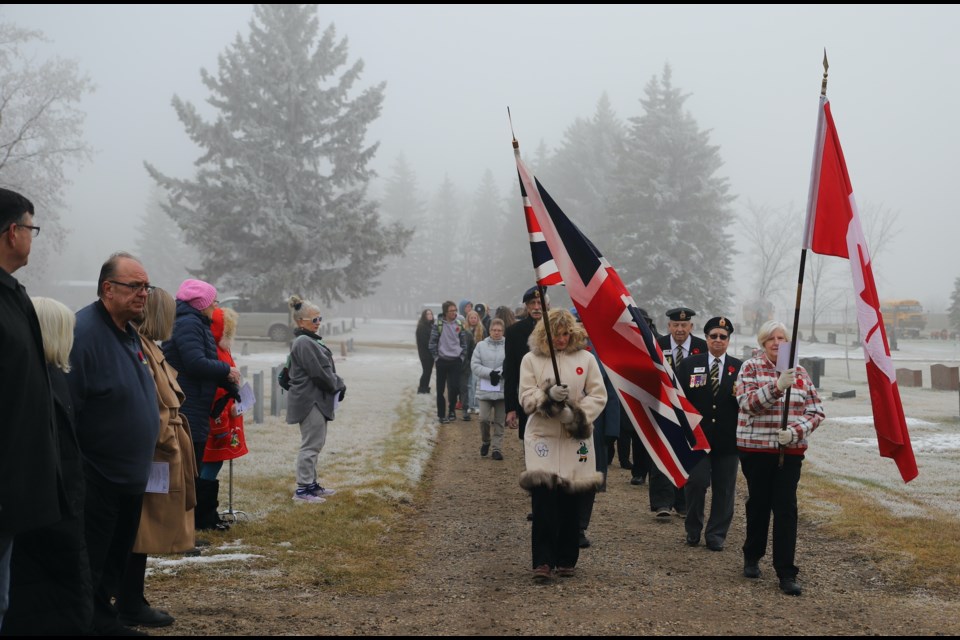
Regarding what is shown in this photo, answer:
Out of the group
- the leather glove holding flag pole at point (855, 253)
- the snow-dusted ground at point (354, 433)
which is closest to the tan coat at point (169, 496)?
the snow-dusted ground at point (354, 433)

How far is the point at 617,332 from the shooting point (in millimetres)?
7125

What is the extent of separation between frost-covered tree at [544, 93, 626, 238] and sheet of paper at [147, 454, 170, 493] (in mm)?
53314

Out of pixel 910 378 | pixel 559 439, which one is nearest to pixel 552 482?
pixel 559 439

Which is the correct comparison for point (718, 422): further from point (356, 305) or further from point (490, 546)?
point (356, 305)

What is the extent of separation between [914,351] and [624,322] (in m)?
48.5

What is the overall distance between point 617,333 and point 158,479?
3.58 m

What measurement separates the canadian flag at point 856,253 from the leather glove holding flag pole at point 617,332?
1345 mm

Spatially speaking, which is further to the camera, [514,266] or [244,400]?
[514,266]

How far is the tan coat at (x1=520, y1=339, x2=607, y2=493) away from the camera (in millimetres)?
6754

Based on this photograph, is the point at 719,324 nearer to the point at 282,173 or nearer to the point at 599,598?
the point at 599,598

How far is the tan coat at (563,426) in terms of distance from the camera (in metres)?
6.75

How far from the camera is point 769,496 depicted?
6969mm

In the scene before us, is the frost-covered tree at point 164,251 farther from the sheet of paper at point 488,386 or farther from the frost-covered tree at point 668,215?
the sheet of paper at point 488,386

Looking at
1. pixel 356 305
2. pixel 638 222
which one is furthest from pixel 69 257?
pixel 638 222
